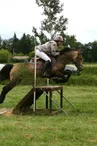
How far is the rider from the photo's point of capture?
1220cm

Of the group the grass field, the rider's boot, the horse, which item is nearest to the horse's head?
the horse

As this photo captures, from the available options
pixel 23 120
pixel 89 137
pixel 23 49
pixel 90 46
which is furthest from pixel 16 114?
pixel 23 49

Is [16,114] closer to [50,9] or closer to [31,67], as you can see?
[31,67]

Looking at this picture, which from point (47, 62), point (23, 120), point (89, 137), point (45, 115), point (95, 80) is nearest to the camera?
point (89, 137)

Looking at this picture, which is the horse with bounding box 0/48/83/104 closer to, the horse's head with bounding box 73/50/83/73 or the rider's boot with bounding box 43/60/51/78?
the horse's head with bounding box 73/50/83/73

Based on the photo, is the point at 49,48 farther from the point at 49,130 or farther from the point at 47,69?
the point at 49,130

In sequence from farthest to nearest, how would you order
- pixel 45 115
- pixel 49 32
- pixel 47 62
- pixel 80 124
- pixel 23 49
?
pixel 23 49
pixel 49 32
pixel 47 62
pixel 45 115
pixel 80 124

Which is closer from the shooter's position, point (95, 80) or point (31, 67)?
point (31, 67)

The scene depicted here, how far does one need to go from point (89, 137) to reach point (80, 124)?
1645 mm

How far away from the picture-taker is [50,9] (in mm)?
51781

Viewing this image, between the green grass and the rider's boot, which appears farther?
the rider's boot

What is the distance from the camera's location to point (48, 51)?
12.5m

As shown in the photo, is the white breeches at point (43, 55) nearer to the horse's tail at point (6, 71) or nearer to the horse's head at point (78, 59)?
the horse's head at point (78, 59)

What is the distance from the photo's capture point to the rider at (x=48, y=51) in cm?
1220
